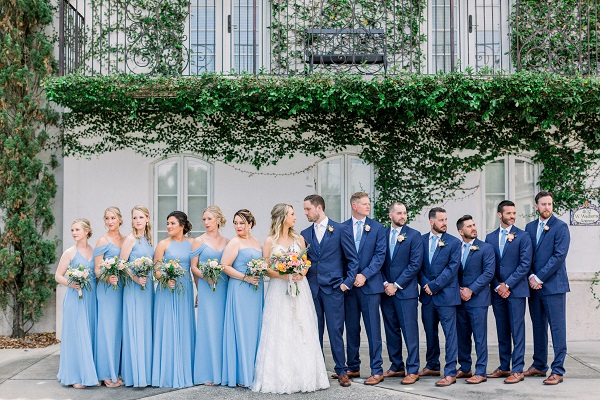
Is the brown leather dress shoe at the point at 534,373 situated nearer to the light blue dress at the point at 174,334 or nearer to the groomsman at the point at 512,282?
the groomsman at the point at 512,282

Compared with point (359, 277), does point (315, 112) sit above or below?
above

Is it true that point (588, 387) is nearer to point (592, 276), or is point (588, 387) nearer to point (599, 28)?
point (592, 276)

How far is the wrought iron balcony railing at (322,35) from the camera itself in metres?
10.5

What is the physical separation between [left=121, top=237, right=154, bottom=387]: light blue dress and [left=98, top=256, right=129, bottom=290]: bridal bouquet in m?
0.17

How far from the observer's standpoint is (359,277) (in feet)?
26.2

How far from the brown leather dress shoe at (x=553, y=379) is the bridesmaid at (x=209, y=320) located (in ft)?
11.9

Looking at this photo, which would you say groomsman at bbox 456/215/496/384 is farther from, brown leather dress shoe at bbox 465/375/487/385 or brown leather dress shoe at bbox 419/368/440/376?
brown leather dress shoe at bbox 419/368/440/376

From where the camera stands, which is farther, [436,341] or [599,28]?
[599,28]

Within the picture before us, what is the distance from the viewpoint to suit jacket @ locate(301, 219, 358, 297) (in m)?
7.96

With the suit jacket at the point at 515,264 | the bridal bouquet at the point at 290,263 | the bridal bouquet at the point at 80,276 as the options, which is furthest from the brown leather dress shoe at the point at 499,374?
the bridal bouquet at the point at 80,276

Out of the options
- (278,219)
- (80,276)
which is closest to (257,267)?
(278,219)

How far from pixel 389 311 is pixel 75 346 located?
3.56 m

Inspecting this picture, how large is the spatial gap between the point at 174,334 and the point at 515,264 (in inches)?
154

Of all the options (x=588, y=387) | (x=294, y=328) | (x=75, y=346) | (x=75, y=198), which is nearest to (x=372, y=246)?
(x=294, y=328)
